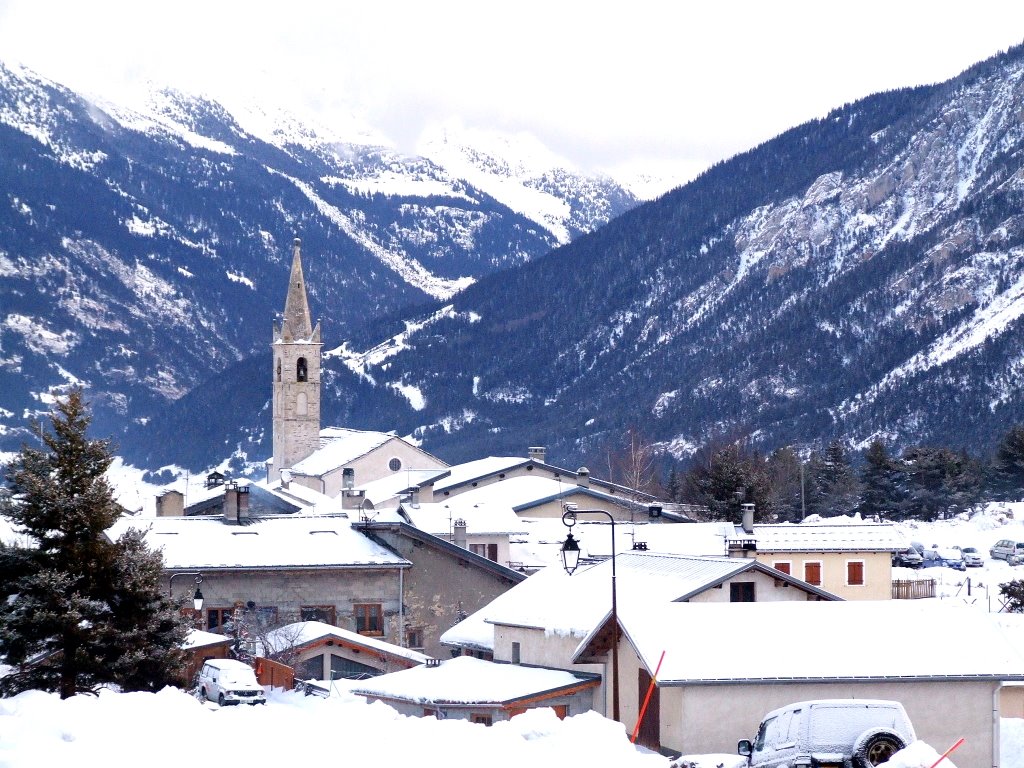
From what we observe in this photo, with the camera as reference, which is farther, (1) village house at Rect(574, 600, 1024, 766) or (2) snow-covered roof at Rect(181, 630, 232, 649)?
(2) snow-covered roof at Rect(181, 630, 232, 649)

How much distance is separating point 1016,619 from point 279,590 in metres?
22.3

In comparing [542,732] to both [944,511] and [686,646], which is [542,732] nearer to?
[686,646]

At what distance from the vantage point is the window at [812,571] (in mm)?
62553

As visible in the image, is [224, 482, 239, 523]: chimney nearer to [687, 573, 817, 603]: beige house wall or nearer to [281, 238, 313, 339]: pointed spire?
[687, 573, 817, 603]: beige house wall

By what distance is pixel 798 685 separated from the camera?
31.3 metres

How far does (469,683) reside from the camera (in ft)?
126

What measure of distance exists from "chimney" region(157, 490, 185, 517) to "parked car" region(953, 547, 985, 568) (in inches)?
1418

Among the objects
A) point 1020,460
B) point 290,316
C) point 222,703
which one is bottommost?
point 222,703

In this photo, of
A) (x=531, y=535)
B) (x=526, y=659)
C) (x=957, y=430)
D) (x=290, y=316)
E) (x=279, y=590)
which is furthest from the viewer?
(x=957, y=430)

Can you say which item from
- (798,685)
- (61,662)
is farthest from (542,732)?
(61,662)

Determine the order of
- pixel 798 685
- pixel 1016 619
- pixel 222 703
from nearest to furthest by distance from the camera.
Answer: pixel 798 685 → pixel 222 703 → pixel 1016 619

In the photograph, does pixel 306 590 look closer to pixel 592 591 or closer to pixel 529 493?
pixel 592 591

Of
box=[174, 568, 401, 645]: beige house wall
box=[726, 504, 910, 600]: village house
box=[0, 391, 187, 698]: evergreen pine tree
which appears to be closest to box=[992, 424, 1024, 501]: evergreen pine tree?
box=[726, 504, 910, 600]: village house

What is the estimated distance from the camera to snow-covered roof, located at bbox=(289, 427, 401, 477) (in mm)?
116312
